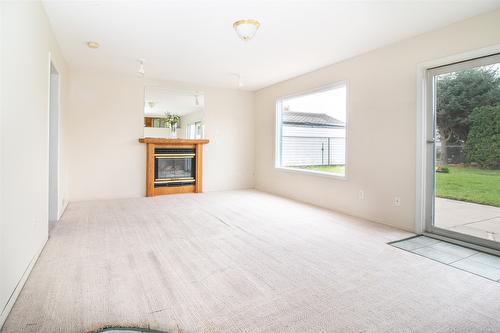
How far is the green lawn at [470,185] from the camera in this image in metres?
2.97

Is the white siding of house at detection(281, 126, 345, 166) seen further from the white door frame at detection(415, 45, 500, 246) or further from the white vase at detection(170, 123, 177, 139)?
the white vase at detection(170, 123, 177, 139)

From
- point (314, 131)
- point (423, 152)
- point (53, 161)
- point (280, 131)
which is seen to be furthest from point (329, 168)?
point (53, 161)

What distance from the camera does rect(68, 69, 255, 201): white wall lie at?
18.0ft

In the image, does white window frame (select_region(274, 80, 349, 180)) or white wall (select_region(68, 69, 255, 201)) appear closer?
white window frame (select_region(274, 80, 349, 180))

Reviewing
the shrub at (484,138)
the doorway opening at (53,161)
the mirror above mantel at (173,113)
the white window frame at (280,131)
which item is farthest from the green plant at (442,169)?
the doorway opening at (53,161)

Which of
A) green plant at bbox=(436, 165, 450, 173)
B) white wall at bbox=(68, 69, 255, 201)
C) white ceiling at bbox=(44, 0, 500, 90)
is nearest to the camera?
white ceiling at bbox=(44, 0, 500, 90)

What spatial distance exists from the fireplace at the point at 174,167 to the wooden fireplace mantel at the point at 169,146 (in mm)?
73

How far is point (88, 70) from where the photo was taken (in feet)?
17.7

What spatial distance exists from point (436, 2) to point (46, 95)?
3.89 meters

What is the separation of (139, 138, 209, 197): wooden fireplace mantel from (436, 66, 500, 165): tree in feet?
14.4

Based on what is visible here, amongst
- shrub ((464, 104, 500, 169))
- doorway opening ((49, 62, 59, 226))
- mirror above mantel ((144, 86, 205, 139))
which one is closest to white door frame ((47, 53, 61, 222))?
doorway opening ((49, 62, 59, 226))

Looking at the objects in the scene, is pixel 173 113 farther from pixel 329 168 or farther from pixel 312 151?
pixel 329 168

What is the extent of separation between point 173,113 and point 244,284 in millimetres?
4795

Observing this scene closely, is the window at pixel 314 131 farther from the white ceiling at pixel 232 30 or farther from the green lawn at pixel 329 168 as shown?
the white ceiling at pixel 232 30
